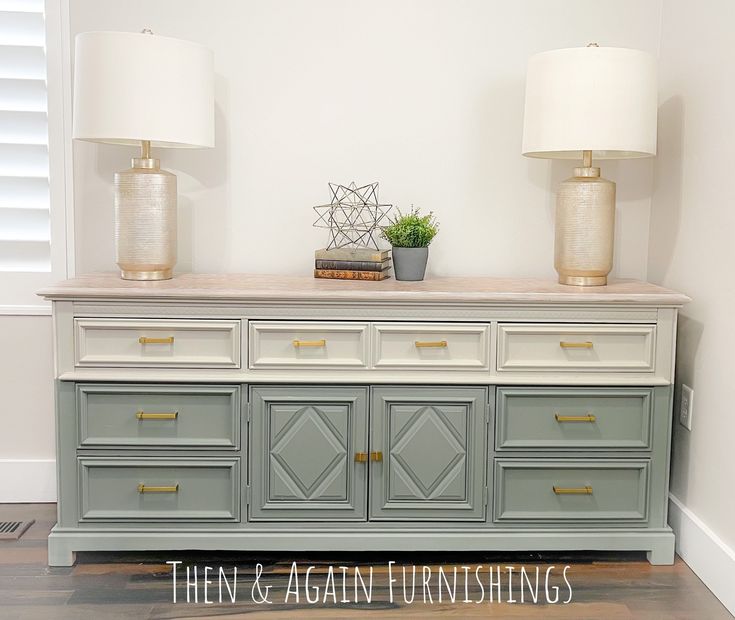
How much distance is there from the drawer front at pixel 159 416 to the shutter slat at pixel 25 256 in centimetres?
70

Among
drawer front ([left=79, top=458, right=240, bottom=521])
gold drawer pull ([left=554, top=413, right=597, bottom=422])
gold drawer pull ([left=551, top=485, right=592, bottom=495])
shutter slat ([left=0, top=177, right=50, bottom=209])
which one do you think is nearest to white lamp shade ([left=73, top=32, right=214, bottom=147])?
shutter slat ([left=0, top=177, right=50, bottom=209])

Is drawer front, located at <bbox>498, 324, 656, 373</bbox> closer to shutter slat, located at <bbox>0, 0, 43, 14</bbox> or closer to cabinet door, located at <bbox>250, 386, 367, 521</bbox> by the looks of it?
cabinet door, located at <bbox>250, 386, 367, 521</bbox>

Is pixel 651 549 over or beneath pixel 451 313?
beneath

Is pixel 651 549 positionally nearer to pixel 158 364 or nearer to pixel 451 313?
pixel 451 313

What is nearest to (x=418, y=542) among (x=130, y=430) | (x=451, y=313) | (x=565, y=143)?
(x=451, y=313)

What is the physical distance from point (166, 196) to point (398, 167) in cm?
83

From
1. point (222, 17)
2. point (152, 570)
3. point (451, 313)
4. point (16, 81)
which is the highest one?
point (222, 17)

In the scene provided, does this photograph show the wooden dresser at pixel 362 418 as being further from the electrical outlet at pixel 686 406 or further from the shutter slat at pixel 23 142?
the shutter slat at pixel 23 142

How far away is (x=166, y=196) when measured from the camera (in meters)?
2.51

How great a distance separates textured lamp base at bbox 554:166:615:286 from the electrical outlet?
0.44 meters

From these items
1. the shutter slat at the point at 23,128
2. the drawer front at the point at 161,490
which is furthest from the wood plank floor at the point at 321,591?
the shutter slat at the point at 23,128

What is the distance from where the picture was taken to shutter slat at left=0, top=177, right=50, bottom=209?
2.82 meters

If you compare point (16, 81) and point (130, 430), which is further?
point (16, 81)

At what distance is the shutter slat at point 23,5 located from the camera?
9.09ft
